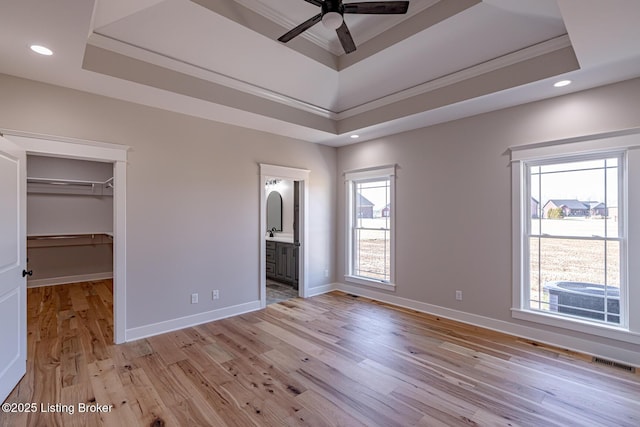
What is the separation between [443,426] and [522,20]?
3.51 metres

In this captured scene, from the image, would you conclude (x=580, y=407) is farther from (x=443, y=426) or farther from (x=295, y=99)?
(x=295, y=99)

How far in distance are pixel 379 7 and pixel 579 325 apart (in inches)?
146

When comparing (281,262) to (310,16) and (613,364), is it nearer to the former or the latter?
(310,16)

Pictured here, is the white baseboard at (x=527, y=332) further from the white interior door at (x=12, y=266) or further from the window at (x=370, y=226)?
the white interior door at (x=12, y=266)

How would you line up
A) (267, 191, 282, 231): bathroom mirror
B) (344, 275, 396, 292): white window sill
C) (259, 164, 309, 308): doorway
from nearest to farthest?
(259, 164, 309, 308): doorway
(344, 275, 396, 292): white window sill
(267, 191, 282, 231): bathroom mirror

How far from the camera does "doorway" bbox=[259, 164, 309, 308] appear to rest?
4684mm

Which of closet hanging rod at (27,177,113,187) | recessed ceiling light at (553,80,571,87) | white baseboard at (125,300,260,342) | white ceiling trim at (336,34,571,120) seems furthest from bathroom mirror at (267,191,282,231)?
recessed ceiling light at (553,80,571,87)

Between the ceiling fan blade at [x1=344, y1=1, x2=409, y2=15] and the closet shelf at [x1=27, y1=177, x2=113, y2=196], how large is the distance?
6.28 meters

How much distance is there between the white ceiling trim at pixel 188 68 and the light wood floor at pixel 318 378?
3040 mm

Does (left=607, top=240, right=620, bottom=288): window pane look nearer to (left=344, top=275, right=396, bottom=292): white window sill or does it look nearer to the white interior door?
(left=344, top=275, right=396, bottom=292): white window sill

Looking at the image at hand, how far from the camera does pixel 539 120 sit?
3443mm

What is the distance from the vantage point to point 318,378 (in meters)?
2.68

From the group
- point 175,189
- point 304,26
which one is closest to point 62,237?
point 175,189

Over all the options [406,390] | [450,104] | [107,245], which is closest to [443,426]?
[406,390]
